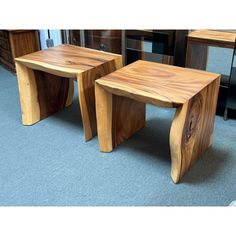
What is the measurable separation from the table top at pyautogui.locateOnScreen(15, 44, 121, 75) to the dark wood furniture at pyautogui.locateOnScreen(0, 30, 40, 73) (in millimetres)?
744

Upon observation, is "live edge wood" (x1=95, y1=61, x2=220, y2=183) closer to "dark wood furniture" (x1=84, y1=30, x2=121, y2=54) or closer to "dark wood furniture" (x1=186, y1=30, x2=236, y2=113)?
"dark wood furniture" (x1=186, y1=30, x2=236, y2=113)

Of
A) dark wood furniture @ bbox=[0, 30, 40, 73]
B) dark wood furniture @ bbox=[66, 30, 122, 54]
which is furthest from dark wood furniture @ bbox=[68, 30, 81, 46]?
dark wood furniture @ bbox=[0, 30, 40, 73]

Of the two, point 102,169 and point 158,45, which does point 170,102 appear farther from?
point 158,45

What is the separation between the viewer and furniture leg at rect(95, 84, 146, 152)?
4.71 ft

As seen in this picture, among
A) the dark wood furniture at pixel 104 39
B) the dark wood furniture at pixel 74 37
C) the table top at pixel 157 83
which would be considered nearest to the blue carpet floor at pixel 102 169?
the table top at pixel 157 83

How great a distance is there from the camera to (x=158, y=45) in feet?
6.68

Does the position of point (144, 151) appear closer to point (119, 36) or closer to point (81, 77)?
point (81, 77)

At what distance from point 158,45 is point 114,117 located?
2.53 ft

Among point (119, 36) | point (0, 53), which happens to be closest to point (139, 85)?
point (119, 36)

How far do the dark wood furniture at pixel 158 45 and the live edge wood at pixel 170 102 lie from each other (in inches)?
17.6

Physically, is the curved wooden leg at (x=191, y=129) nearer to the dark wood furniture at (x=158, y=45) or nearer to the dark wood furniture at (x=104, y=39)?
the dark wood furniture at (x=158, y=45)

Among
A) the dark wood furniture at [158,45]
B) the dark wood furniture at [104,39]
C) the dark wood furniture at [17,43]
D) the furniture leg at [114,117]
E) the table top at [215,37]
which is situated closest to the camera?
the furniture leg at [114,117]

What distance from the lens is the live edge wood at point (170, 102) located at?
4.00 ft
